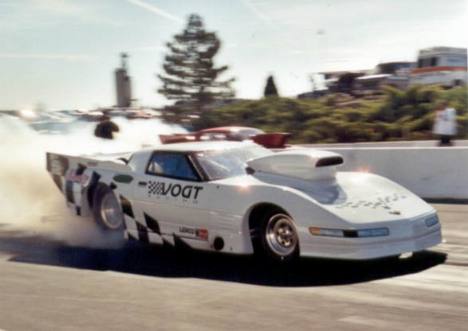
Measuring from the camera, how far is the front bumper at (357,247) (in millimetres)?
6297

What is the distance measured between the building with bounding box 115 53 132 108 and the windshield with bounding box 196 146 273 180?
3677 centimetres

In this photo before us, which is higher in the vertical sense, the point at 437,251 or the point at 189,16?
the point at 189,16

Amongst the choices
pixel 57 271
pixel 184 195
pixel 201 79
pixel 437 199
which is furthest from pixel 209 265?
pixel 201 79

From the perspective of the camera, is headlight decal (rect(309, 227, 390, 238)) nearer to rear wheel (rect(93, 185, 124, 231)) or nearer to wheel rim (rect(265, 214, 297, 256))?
wheel rim (rect(265, 214, 297, 256))

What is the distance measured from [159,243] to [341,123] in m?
20.7

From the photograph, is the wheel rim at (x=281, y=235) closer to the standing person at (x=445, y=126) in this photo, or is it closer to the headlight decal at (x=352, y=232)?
the headlight decal at (x=352, y=232)

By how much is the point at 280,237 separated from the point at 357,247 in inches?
34.0

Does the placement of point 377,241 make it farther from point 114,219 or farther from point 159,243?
point 114,219

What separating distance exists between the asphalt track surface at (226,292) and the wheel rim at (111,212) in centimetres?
69

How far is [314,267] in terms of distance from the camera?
676 centimetres

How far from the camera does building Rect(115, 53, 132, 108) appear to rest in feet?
148

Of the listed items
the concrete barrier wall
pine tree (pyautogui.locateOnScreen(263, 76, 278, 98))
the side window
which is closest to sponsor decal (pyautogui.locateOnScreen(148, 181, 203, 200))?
the side window

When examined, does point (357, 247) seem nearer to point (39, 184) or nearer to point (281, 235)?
point (281, 235)

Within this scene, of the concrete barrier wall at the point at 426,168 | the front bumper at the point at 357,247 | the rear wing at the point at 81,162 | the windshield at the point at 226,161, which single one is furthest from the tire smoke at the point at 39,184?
the concrete barrier wall at the point at 426,168
